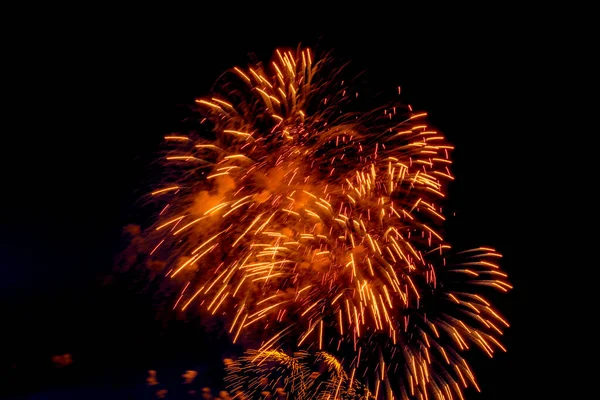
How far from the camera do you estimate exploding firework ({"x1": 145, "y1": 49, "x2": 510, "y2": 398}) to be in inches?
182

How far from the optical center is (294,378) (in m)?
5.13

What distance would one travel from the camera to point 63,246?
6984 millimetres

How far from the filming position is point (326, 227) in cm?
473

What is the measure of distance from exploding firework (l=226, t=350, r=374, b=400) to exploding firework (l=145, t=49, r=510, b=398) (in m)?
0.20

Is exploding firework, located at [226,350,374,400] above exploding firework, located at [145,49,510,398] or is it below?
below

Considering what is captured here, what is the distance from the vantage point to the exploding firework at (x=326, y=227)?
15.1ft

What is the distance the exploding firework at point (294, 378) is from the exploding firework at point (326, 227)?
0.20 meters

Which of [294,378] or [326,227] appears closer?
[326,227]

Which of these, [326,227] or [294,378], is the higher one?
[326,227]

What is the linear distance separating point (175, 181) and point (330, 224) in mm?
1883

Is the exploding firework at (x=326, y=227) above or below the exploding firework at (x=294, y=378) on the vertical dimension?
above

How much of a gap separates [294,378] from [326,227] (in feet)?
6.14

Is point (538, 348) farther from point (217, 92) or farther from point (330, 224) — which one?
point (217, 92)

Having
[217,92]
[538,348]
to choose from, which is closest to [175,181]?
[217,92]
